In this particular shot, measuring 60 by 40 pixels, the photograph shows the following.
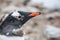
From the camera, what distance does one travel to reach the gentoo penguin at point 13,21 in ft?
4.52

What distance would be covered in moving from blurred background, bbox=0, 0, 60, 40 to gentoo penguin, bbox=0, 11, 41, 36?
3.65 feet

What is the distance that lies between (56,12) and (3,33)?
6.23ft

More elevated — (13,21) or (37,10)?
(37,10)

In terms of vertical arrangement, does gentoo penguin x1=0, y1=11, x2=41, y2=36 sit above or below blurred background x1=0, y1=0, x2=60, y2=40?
below

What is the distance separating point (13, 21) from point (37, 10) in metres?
1.58

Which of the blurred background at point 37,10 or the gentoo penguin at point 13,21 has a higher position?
the blurred background at point 37,10

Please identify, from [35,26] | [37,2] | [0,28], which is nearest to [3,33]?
[0,28]

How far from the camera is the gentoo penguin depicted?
4.52 feet

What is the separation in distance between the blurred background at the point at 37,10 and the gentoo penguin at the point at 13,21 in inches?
43.8

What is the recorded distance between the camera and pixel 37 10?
2.96 m

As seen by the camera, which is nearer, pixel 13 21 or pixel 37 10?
pixel 13 21

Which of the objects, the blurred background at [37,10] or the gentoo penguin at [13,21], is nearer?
the gentoo penguin at [13,21]

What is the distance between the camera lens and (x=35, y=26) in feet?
9.46

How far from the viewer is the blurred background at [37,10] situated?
2699mm
